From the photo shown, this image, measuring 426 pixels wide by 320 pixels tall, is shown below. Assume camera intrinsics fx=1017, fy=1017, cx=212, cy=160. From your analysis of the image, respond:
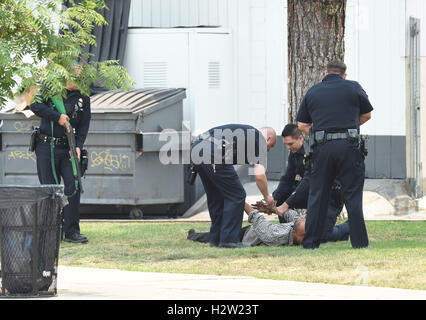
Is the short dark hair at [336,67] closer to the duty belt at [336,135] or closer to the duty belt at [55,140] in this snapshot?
the duty belt at [336,135]

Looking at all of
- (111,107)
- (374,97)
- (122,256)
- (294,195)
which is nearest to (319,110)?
(294,195)

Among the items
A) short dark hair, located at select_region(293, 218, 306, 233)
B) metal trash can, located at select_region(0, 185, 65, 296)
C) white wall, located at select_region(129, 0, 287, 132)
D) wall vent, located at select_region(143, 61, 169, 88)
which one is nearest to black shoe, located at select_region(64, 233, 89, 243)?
short dark hair, located at select_region(293, 218, 306, 233)

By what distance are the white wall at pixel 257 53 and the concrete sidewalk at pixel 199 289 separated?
8.36 m

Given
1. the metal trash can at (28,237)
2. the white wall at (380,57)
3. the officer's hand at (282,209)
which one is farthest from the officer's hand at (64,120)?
the white wall at (380,57)

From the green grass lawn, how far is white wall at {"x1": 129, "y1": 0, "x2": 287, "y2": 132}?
464cm

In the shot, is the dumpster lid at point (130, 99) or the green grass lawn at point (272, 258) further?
the dumpster lid at point (130, 99)

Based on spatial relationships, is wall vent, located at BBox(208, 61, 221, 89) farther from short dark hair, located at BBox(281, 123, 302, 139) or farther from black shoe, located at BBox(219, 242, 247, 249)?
black shoe, located at BBox(219, 242, 247, 249)

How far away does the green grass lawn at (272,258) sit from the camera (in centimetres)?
785

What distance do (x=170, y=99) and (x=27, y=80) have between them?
797cm

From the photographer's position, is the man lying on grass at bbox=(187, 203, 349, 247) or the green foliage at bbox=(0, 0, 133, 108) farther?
the man lying on grass at bbox=(187, 203, 349, 247)

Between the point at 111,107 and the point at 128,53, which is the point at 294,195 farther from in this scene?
the point at 128,53

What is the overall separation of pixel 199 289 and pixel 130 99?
25.9ft

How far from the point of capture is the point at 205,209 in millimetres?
15398

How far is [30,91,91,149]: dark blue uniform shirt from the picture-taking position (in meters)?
10.9
